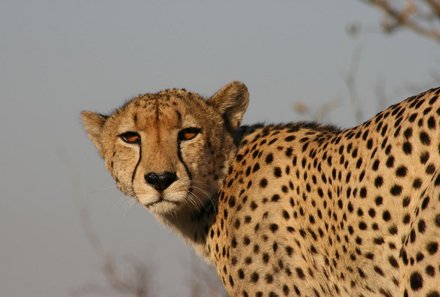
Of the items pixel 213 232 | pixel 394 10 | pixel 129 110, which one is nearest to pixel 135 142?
pixel 129 110

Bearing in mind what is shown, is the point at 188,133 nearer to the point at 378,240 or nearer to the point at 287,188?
the point at 287,188

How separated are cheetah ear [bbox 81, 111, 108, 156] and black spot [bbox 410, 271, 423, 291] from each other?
2406mm

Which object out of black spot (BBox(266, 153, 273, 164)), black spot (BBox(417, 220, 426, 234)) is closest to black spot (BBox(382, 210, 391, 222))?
black spot (BBox(417, 220, 426, 234))

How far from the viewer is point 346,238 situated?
17.5ft

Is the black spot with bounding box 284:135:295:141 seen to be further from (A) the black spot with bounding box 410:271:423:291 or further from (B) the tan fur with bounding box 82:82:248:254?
(A) the black spot with bounding box 410:271:423:291

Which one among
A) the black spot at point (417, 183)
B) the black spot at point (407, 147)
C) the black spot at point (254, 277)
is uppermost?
the black spot at point (407, 147)

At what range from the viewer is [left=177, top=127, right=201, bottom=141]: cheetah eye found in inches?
238

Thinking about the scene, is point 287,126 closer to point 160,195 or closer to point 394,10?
point 160,195

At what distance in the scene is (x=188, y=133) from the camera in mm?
6074

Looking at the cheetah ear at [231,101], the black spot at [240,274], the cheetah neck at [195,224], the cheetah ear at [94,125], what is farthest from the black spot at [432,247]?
the cheetah ear at [94,125]

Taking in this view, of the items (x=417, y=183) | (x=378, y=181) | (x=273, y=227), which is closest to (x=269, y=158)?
(x=273, y=227)

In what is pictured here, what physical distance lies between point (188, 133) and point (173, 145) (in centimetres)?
18

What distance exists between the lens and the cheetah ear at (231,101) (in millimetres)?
6371

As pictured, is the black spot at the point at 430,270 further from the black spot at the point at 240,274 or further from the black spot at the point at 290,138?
the black spot at the point at 290,138
